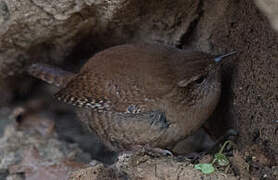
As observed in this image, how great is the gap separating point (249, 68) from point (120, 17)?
3.63 ft

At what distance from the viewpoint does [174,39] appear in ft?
11.7

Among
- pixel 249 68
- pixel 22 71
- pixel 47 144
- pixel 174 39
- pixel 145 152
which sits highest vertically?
pixel 249 68

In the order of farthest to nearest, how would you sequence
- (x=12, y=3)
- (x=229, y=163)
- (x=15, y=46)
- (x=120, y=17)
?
(x=15, y=46) → (x=120, y=17) → (x=12, y=3) → (x=229, y=163)

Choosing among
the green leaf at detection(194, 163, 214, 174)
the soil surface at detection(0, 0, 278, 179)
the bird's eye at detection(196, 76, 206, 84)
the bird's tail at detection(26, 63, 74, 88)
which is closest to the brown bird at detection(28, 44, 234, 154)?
the bird's eye at detection(196, 76, 206, 84)

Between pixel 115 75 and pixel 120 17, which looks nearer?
pixel 115 75

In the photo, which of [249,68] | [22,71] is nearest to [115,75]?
[249,68]

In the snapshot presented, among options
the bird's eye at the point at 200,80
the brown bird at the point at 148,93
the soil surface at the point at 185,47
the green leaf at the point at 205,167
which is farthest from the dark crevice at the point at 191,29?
the green leaf at the point at 205,167

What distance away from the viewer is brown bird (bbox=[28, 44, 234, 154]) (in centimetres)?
292

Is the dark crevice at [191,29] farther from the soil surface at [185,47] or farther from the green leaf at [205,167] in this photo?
the green leaf at [205,167]

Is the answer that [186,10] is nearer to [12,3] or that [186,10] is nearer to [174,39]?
[174,39]

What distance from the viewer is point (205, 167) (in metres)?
2.53

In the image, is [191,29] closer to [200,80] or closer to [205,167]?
[200,80]

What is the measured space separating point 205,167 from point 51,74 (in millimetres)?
1675

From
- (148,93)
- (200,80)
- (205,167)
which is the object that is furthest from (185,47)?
(205,167)
